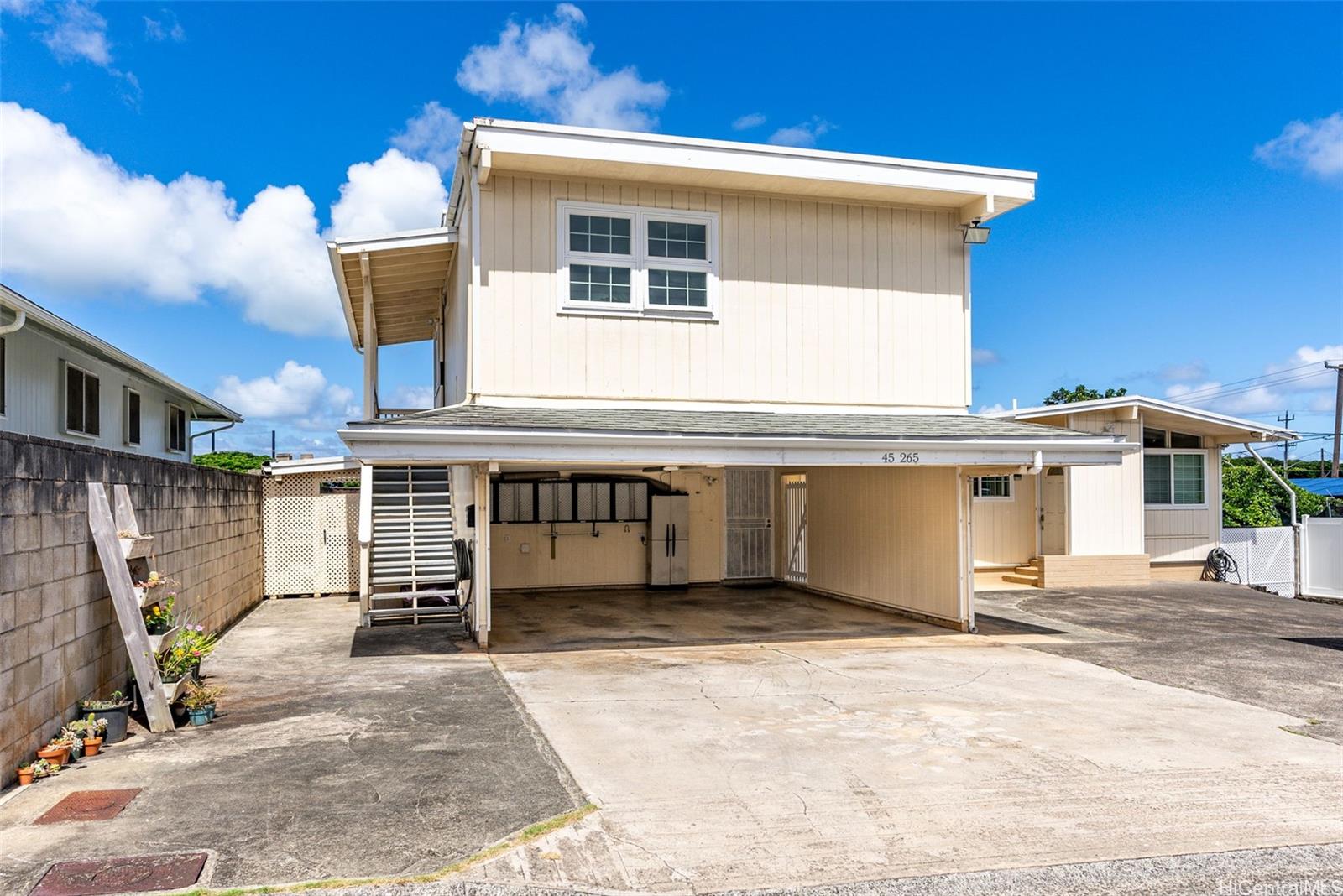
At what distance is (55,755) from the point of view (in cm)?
536

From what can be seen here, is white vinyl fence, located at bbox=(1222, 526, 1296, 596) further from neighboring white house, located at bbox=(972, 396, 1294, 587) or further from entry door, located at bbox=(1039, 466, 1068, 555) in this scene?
entry door, located at bbox=(1039, 466, 1068, 555)

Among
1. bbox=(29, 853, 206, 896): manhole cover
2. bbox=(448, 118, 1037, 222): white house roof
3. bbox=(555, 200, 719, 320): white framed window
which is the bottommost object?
bbox=(29, 853, 206, 896): manhole cover

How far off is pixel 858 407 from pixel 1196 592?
27.5ft

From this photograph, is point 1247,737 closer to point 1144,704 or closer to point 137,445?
point 1144,704

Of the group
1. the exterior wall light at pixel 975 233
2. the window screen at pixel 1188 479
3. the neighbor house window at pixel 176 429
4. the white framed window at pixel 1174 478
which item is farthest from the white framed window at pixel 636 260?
the neighbor house window at pixel 176 429

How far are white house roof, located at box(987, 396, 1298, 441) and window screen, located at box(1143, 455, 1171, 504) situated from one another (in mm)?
750

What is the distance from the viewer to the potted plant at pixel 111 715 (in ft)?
19.8

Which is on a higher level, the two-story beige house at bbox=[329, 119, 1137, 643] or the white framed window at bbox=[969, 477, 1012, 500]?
the two-story beige house at bbox=[329, 119, 1137, 643]

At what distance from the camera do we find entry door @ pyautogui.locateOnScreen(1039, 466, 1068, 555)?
16.5 meters

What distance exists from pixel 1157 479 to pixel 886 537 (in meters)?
7.80

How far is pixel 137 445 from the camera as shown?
16312 millimetres

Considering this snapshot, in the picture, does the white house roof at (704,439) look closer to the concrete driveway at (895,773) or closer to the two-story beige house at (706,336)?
the two-story beige house at (706,336)

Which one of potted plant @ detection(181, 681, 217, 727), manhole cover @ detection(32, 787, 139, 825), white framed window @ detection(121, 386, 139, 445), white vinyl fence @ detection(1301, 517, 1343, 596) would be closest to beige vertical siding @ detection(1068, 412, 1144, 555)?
white vinyl fence @ detection(1301, 517, 1343, 596)

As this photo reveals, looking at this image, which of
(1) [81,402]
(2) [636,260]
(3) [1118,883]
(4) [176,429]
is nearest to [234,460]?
(4) [176,429]
